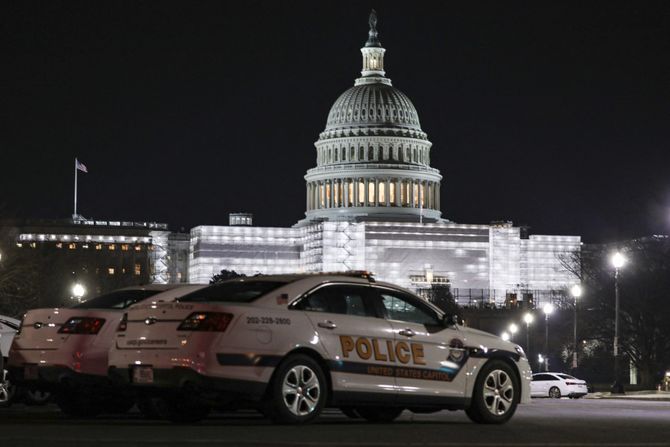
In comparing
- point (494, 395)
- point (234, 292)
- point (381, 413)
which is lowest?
point (381, 413)

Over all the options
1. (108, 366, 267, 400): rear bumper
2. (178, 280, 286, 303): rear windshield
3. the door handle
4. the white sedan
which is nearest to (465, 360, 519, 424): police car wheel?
the door handle

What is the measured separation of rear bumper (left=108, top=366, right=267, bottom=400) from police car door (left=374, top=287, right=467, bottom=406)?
7.65 feet

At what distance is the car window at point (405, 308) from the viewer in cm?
2112

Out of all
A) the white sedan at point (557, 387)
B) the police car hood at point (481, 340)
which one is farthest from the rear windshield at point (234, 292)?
the white sedan at point (557, 387)

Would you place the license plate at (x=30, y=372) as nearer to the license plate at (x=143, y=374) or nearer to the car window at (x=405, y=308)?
the license plate at (x=143, y=374)

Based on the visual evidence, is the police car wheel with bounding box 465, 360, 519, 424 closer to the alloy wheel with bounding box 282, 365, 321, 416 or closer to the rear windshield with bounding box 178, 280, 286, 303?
the alloy wheel with bounding box 282, 365, 321, 416

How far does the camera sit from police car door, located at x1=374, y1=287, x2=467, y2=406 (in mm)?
20766

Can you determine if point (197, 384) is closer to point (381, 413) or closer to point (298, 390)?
point (298, 390)

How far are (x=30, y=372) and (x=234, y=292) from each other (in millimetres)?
3886

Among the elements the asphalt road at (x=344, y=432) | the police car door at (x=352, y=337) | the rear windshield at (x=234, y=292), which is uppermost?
the rear windshield at (x=234, y=292)

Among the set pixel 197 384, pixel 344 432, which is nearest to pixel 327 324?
pixel 344 432

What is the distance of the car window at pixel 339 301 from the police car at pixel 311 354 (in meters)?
0.02

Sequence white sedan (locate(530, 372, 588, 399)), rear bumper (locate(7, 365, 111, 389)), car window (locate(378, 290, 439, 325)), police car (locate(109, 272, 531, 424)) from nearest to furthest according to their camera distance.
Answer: police car (locate(109, 272, 531, 424)), car window (locate(378, 290, 439, 325)), rear bumper (locate(7, 365, 111, 389)), white sedan (locate(530, 372, 588, 399))

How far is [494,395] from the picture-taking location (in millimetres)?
21359
